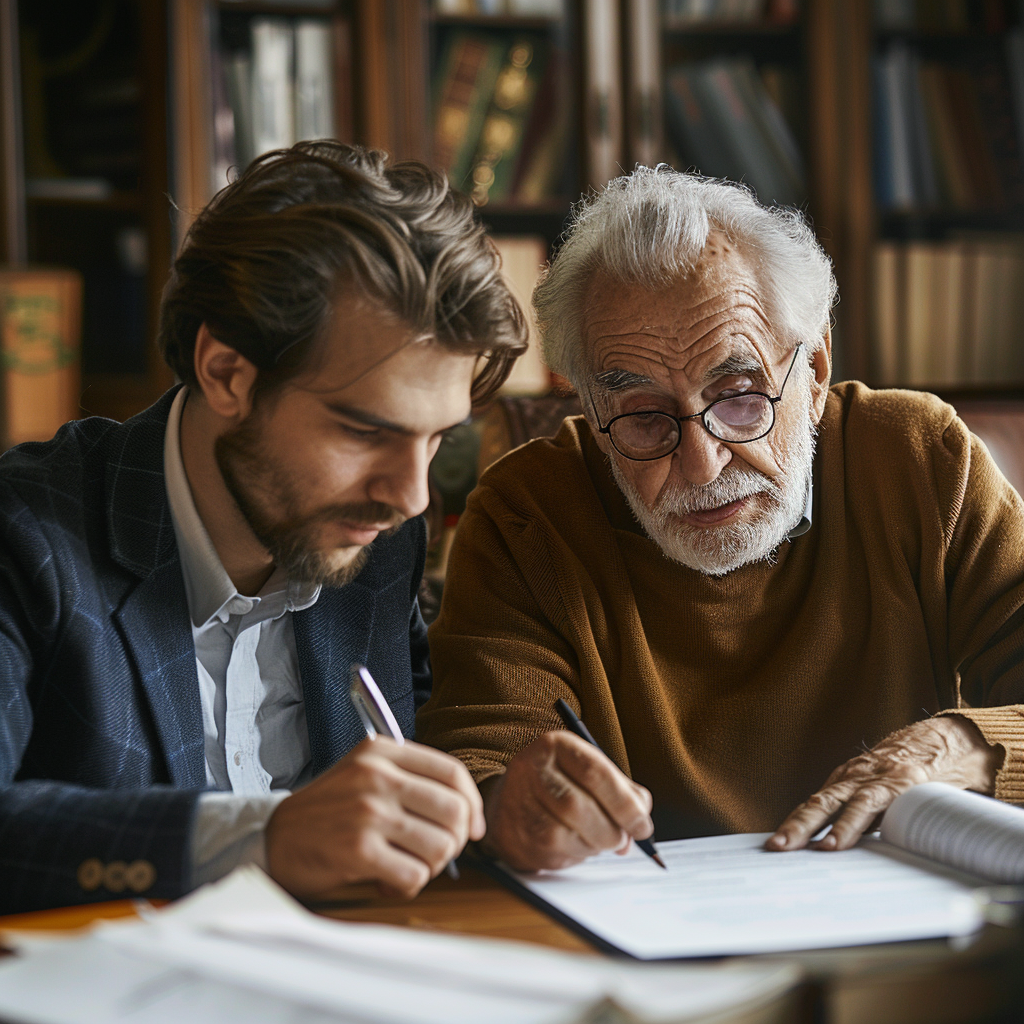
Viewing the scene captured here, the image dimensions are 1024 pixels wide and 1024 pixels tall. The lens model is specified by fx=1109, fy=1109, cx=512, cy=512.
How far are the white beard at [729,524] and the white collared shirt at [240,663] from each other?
47cm

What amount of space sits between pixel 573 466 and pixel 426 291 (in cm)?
54

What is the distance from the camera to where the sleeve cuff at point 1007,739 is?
117 cm

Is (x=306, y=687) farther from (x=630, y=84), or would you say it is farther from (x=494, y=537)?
(x=630, y=84)

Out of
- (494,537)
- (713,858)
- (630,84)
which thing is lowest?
(713,858)

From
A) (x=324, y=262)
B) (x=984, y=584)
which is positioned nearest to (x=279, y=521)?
(x=324, y=262)

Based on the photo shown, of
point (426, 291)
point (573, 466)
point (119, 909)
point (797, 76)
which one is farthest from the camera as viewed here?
point (797, 76)

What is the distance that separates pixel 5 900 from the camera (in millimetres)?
873

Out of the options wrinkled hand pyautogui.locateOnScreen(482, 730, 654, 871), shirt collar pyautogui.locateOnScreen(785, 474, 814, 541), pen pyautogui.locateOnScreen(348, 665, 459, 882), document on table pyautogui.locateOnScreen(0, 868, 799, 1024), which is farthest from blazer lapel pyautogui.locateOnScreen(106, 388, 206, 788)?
shirt collar pyautogui.locateOnScreen(785, 474, 814, 541)

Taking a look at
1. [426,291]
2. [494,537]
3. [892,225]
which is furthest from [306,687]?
[892,225]

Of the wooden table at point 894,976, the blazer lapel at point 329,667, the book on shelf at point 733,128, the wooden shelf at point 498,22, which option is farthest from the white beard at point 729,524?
the wooden shelf at point 498,22

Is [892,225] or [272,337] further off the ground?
[892,225]

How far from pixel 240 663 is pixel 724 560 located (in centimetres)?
62

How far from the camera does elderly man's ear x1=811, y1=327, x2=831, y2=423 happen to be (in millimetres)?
1521

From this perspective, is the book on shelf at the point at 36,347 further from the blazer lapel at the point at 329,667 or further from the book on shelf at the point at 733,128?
the blazer lapel at the point at 329,667
